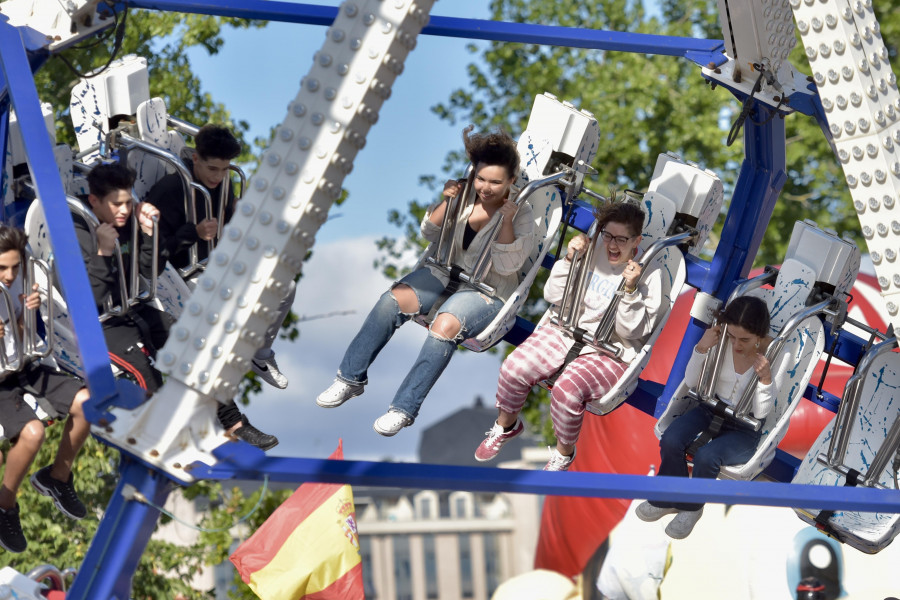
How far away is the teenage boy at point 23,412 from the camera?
477cm

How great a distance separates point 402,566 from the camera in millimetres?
23609

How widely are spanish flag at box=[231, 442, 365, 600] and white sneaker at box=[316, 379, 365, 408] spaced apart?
5.58 ft

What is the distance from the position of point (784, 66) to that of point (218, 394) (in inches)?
116

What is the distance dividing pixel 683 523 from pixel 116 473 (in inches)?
234

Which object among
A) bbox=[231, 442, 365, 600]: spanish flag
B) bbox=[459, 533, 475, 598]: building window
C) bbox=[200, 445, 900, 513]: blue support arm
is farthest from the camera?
bbox=[459, 533, 475, 598]: building window

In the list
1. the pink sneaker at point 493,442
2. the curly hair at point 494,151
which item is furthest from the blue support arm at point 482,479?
A: the curly hair at point 494,151

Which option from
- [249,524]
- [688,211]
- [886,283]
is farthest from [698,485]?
[249,524]

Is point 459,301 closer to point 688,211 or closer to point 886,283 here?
point 688,211

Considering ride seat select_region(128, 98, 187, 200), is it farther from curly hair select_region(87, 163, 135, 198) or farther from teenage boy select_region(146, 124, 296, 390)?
curly hair select_region(87, 163, 135, 198)

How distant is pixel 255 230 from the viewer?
3.49m

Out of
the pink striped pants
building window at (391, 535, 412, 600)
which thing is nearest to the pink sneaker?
the pink striped pants

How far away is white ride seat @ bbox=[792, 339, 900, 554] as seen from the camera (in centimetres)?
490

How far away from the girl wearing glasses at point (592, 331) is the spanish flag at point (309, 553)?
1909mm

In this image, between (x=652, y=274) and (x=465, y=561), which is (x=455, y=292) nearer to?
(x=652, y=274)
